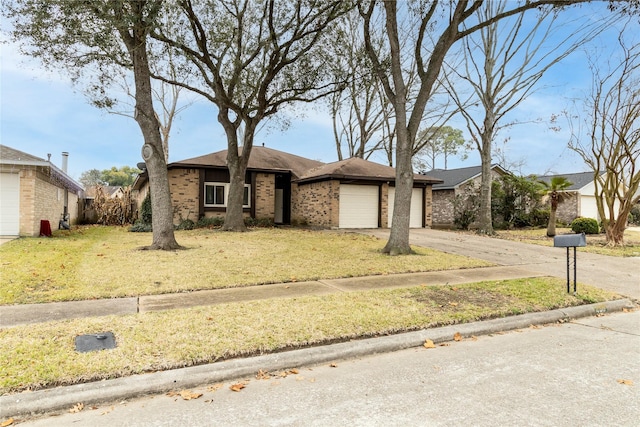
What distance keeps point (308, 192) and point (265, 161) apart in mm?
3248

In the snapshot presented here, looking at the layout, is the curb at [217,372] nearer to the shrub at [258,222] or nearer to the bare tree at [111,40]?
the bare tree at [111,40]

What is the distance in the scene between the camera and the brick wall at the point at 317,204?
18.2 m

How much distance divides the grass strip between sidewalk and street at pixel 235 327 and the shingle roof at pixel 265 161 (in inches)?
587

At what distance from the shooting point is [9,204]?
44.3 ft

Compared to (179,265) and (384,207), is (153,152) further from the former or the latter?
(384,207)

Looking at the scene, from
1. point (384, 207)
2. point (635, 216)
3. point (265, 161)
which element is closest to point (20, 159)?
point (265, 161)

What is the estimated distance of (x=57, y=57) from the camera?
34.2 ft

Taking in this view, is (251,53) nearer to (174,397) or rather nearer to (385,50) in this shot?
(385,50)

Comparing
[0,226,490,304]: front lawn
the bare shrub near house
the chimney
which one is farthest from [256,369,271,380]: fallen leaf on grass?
the chimney

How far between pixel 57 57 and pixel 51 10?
2.05 metres

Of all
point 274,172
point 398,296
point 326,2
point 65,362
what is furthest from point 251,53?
point 65,362

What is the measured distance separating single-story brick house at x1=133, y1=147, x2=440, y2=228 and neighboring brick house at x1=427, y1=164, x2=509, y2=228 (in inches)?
184

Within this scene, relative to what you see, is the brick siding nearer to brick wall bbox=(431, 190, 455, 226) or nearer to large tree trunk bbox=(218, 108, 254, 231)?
large tree trunk bbox=(218, 108, 254, 231)

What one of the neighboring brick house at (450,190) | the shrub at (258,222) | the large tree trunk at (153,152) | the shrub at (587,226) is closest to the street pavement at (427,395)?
the large tree trunk at (153,152)
